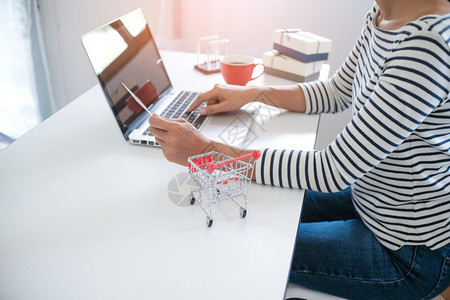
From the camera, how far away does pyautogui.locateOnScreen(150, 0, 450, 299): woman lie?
0.63 meters

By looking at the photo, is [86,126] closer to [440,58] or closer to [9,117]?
[440,58]

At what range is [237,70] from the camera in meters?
1.12

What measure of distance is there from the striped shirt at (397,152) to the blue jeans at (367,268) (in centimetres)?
3

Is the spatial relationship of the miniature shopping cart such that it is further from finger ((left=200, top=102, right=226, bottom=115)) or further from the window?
the window

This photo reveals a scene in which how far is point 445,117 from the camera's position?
2.20 feet

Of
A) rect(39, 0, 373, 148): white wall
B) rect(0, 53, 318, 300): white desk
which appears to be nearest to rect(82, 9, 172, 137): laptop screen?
rect(0, 53, 318, 300): white desk

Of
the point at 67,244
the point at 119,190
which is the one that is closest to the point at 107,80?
the point at 119,190

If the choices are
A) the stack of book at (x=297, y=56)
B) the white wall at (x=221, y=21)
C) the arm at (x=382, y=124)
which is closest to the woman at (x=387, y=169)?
the arm at (x=382, y=124)

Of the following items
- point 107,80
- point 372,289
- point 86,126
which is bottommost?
point 372,289

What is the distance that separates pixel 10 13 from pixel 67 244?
5.39 ft

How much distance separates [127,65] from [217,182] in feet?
1.48

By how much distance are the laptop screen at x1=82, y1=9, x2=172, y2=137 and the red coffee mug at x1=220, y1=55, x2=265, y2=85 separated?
0.58ft

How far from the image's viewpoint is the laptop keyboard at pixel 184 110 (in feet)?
3.19

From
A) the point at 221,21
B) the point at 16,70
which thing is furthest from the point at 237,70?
the point at 16,70
